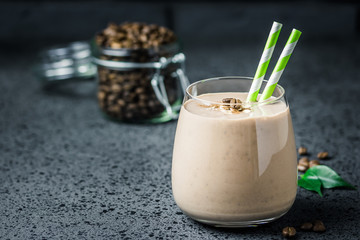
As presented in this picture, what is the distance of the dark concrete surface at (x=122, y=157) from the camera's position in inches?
32.4

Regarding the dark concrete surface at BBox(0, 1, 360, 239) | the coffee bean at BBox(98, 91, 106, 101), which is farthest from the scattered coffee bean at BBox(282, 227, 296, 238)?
the coffee bean at BBox(98, 91, 106, 101)

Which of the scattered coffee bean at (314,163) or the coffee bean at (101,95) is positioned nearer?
the scattered coffee bean at (314,163)

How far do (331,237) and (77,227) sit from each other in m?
0.40

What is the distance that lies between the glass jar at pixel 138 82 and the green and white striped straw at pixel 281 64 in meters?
0.53

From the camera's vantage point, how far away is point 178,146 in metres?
0.81

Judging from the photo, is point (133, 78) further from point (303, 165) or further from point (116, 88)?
point (303, 165)

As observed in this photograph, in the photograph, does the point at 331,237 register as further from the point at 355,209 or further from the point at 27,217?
the point at 27,217

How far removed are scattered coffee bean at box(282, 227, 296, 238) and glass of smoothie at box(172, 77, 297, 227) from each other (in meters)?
0.03

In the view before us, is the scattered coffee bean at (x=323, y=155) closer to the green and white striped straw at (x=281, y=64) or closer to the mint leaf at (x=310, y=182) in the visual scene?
the mint leaf at (x=310, y=182)

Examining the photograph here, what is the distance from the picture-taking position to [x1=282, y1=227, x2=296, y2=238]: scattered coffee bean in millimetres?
774

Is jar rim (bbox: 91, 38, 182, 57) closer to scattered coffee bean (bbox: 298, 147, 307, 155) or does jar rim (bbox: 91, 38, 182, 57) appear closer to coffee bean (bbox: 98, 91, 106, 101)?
coffee bean (bbox: 98, 91, 106, 101)

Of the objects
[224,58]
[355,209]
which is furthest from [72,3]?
[355,209]

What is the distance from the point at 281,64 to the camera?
2.47 ft

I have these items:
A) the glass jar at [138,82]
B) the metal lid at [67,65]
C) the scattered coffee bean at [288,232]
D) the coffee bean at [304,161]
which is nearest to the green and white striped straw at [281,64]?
the scattered coffee bean at [288,232]
